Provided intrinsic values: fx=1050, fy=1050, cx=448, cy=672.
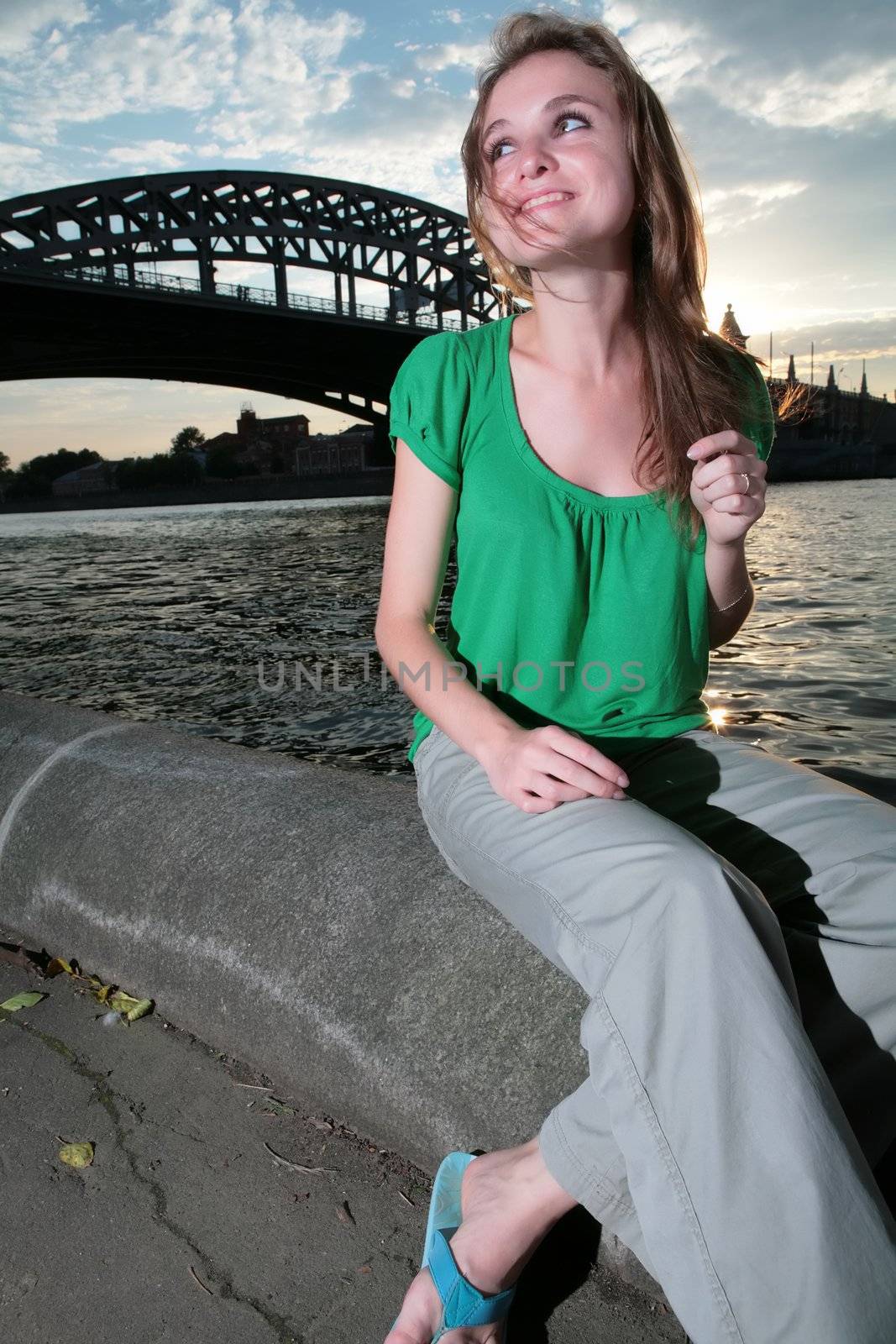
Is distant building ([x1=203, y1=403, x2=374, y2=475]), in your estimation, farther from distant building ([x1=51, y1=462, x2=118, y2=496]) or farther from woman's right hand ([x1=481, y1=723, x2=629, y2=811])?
woman's right hand ([x1=481, y1=723, x2=629, y2=811])

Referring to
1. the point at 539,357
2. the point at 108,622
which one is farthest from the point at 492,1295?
the point at 108,622

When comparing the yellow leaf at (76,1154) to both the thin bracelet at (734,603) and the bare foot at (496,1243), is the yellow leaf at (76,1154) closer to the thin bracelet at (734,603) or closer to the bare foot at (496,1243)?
the bare foot at (496,1243)

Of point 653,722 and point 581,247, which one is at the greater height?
point 581,247

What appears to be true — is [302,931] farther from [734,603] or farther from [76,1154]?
[734,603]

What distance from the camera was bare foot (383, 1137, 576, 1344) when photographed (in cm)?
128

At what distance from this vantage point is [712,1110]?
3.47 ft

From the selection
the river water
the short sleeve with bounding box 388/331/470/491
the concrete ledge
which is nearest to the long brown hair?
the short sleeve with bounding box 388/331/470/491

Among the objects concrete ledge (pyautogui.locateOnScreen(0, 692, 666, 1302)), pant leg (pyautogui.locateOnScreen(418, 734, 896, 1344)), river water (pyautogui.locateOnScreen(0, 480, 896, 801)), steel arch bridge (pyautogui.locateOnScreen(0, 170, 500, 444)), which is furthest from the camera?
steel arch bridge (pyautogui.locateOnScreen(0, 170, 500, 444))

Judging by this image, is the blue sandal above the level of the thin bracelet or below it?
below

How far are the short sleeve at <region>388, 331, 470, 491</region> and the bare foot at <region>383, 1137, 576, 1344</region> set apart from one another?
41.0 inches

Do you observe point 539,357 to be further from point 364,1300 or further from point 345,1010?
point 364,1300

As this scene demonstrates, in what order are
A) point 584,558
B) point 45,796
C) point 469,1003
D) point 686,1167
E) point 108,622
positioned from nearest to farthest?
1. point 686,1167
2. point 469,1003
3. point 584,558
4. point 45,796
5. point 108,622

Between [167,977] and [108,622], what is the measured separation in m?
8.16

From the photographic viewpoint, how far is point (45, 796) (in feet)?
8.01
